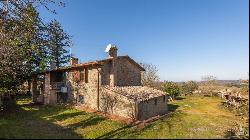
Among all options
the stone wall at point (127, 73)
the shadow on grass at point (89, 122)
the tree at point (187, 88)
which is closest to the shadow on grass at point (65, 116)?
the shadow on grass at point (89, 122)

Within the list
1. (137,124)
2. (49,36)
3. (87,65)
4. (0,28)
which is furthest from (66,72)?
(49,36)

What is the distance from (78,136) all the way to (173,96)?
115 ft

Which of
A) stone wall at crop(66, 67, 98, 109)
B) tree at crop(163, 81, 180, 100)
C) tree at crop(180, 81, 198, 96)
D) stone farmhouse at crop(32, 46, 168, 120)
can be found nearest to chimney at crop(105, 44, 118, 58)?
stone farmhouse at crop(32, 46, 168, 120)

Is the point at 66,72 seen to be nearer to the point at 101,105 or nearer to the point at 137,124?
the point at 101,105

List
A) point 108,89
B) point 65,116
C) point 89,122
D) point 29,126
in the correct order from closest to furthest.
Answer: point 29,126 → point 89,122 → point 65,116 → point 108,89

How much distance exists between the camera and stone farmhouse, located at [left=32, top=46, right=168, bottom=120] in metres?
34.5

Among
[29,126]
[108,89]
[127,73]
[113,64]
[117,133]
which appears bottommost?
[117,133]

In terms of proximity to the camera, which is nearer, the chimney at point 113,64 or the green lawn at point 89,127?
the green lawn at point 89,127

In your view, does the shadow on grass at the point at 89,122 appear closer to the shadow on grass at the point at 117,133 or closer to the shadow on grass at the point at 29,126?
the shadow on grass at the point at 29,126

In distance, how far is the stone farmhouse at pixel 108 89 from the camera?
113 feet

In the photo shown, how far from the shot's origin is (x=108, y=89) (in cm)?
3625

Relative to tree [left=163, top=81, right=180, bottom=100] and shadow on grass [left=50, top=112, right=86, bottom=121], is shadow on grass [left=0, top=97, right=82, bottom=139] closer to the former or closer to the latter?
shadow on grass [left=50, top=112, right=86, bottom=121]

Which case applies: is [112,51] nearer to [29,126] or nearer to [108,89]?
[108,89]

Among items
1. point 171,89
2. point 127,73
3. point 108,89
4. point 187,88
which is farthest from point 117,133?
point 187,88
